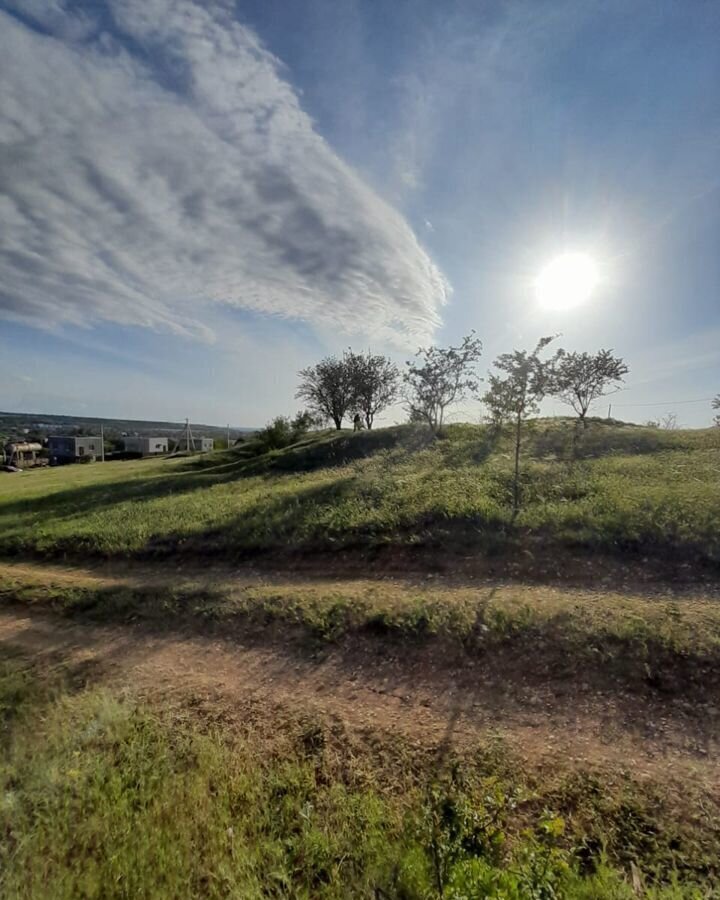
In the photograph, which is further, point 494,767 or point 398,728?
point 398,728

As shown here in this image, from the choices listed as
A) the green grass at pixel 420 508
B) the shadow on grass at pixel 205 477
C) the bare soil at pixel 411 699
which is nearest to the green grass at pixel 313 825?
the bare soil at pixel 411 699

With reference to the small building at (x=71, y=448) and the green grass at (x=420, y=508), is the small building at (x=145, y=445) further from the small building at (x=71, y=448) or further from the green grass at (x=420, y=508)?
the green grass at (x=420, y=508)

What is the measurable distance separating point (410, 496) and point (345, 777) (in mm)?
7635

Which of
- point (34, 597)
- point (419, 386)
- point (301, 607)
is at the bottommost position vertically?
point (34, 597)

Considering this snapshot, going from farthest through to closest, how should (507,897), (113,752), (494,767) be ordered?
(113,752) < (494,767) < (507,897)

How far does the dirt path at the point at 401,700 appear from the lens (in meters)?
3.81

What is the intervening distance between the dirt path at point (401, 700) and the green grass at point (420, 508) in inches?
133

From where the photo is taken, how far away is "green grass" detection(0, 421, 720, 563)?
324 inches

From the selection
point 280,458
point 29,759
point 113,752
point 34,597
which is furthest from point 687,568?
point 280,458

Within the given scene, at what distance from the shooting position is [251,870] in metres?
2.94

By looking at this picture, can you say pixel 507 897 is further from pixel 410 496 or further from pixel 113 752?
pixel 410 496

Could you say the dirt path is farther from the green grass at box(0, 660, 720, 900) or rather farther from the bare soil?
the green grass at box(0, 660, 720, 900)

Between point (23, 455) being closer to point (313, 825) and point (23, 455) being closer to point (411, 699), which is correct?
point (411, 699)

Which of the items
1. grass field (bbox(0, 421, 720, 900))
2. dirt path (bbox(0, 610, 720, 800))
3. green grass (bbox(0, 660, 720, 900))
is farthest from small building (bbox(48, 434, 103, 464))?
green grass (bbox(0, 660, 720, 900))
